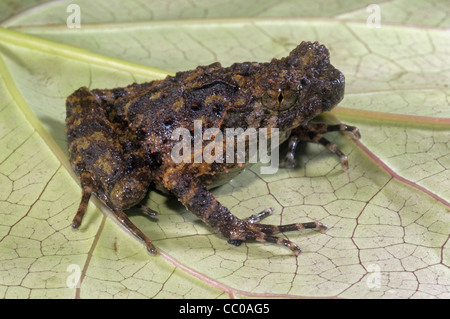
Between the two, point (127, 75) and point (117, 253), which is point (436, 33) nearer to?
point (127, 75)

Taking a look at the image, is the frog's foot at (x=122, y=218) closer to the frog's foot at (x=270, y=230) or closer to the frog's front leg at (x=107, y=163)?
the frog's front leg at (x=107, y=163)

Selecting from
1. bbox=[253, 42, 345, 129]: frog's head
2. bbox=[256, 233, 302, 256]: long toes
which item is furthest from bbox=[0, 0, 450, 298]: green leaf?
bbox=[253, 42, 345, 129]: frog's head

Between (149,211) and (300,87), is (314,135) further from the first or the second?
(149,211)

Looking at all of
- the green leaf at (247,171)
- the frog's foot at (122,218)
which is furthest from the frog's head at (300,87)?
the frog's foot at (122,218)

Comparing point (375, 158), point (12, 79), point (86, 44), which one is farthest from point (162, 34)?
point (375, 158)

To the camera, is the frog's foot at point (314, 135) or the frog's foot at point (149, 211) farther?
the frog's foot at point (314, 135)

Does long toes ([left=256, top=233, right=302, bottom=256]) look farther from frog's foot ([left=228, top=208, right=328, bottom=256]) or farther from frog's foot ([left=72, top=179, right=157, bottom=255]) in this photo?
frog's foot ([left=72, top=179, right=157, bottom=255])

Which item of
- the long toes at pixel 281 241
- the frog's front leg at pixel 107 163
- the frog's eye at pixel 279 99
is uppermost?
the frog's eye at pixel 279 99
